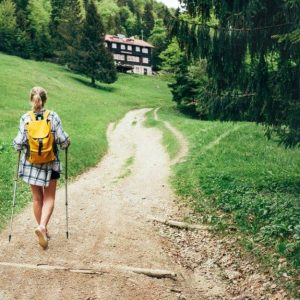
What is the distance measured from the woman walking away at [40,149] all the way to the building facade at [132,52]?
111756 millimetres

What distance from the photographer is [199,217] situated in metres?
12.4

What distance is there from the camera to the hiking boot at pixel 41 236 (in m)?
8.41

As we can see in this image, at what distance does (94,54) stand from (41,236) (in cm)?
6543

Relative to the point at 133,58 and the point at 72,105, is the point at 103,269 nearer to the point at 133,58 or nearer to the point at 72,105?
Answer: the point at 72,105

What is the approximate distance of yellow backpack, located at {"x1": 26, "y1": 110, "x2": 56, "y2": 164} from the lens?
8430 mm

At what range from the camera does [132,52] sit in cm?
12069

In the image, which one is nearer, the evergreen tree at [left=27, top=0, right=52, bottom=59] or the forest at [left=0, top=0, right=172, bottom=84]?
the forest at [left=0, top=0, right=172, bottom=84]

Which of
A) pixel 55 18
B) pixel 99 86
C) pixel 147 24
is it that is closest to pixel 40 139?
pixel 99 86

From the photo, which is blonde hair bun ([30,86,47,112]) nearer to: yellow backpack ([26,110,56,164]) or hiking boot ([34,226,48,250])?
yellow backpack ([26,110,56,164])

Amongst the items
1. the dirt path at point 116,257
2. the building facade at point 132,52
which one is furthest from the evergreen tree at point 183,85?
the building facade at point 132,52

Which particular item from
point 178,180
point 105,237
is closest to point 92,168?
point 178,180

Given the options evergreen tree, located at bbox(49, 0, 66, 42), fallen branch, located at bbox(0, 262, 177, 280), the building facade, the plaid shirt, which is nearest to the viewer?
fallen branch, located at bbox(0, 262, 177, 280)

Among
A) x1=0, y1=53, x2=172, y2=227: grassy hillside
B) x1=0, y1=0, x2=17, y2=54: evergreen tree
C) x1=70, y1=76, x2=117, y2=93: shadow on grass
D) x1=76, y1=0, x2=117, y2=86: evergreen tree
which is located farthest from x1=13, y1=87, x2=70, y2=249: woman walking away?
x1=0, y1=0, x2=17, y2=54: evergreen tree

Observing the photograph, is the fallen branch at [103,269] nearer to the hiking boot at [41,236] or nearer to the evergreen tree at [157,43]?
the hiking boot at [41,236]
